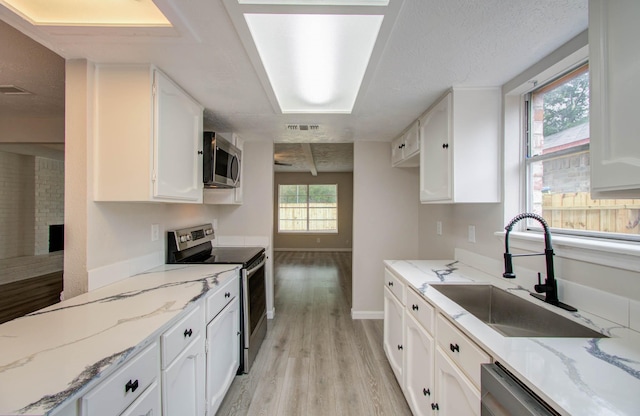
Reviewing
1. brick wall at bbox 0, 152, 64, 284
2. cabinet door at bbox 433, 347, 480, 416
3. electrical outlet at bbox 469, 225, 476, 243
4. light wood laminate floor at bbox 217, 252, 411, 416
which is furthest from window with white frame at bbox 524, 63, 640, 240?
brick wall at bbox 0, 152, 64, 284

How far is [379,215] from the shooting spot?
3189 millimetres

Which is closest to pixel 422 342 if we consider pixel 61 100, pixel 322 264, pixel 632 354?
pixel 632 354

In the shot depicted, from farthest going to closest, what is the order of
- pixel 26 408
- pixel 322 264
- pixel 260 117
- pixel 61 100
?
pixel 322 264 < pixel 260 117 < pixel 61 100 < pixel 26 408

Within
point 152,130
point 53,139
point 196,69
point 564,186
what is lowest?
point 564,186

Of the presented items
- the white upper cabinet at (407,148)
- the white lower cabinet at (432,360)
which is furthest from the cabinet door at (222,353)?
the white upper cabinet at (407,148)

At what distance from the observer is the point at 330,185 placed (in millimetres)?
7801

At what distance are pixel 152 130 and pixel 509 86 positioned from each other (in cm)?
217

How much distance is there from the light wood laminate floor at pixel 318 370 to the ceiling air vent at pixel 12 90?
2673 millimetres

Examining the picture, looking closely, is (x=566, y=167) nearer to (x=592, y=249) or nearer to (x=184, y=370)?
(x=592, y=249)

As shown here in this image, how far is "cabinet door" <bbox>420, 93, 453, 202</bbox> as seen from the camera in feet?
5.81

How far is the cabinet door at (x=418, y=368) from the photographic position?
1.38 meters

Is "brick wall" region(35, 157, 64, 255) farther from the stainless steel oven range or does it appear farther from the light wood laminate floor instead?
the light wood laminate floor

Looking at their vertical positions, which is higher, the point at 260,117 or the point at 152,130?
the point at 260,117

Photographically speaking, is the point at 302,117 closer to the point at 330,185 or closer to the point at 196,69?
the point at 196,69
